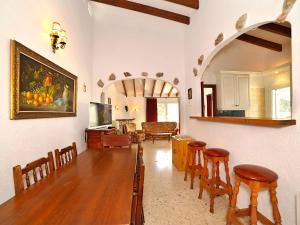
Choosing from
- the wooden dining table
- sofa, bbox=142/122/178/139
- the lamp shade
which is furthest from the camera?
sofa, bbox=142/122/178/139

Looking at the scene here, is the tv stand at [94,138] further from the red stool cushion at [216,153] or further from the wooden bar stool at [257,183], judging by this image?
the wooden bar stool at [257,183]

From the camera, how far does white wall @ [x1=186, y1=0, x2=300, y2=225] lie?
146cm

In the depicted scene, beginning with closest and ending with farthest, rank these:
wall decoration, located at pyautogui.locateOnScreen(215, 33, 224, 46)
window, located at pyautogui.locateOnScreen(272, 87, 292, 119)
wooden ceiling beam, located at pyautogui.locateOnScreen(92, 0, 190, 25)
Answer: wall decoration, located at pyautogui.locateOnScreen(215, 33, 224, 46) < wooden ceiling beam, located at pyautogui.locateOnScreen(92, 0, 190, 25) < window, located at pyautogui.locateOnScreen(272, 87, 292, 119)

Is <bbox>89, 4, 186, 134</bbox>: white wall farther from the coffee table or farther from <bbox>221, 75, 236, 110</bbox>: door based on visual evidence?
the coffee table

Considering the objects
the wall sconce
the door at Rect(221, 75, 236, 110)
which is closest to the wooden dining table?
the wall sconce

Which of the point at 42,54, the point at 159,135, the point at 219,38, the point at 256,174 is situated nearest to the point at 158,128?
the point at 159,135

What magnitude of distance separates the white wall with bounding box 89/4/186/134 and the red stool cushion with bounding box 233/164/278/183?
3.13 meters

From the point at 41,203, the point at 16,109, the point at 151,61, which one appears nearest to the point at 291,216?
the point at 41,203

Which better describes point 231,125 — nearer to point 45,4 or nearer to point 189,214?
point 189,214

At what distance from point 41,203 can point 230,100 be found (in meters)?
4.93

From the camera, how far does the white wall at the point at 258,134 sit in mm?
1458

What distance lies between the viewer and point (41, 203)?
1031 mm

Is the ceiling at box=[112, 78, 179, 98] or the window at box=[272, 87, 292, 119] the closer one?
the window at box=[272, 87, 292, 119]

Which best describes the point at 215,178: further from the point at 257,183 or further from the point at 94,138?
the point at 94,138
